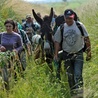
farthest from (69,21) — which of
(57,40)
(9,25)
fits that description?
(9,25)

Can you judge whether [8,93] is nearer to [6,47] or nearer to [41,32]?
[6,47]

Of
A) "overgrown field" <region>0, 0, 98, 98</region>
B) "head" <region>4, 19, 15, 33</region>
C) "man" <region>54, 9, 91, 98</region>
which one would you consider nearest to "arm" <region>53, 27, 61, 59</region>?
"man" <region>54, 9, 91, 98</region>

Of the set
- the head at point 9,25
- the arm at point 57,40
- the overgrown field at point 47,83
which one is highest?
the head at point 9,25

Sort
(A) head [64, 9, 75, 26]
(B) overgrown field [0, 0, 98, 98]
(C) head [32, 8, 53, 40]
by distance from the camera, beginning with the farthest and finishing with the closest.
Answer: (C) head [32, 8, 53, 40] < (A) head [64, 9, 75, 26] < (B) overgrown field [0, 0, 98, 98]

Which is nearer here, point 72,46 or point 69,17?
point 69,17

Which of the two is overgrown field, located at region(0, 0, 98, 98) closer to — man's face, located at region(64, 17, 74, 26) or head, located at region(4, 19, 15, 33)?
man's face, located at region(64, 17, 74, 26)

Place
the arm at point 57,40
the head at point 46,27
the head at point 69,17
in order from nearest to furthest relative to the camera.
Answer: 1. the head at point 69,17
2. the arm at point 57,40
3. the head at point 46,27

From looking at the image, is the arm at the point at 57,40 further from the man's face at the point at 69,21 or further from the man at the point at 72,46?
the man's face at the point at 69,21

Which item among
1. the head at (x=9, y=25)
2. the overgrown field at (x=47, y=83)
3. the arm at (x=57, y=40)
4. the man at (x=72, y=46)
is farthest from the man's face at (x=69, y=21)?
the head at (x=9, y=25)

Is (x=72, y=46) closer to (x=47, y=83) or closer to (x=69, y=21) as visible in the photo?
(x=69, y=21)

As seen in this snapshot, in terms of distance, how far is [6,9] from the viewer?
1711 centimetres

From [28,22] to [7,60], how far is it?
685 cm

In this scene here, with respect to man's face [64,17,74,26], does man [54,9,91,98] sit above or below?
below

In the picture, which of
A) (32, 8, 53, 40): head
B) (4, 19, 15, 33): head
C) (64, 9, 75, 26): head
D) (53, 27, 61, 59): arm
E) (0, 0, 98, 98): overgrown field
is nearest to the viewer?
(0, 0, 98, 98): overgrown field
